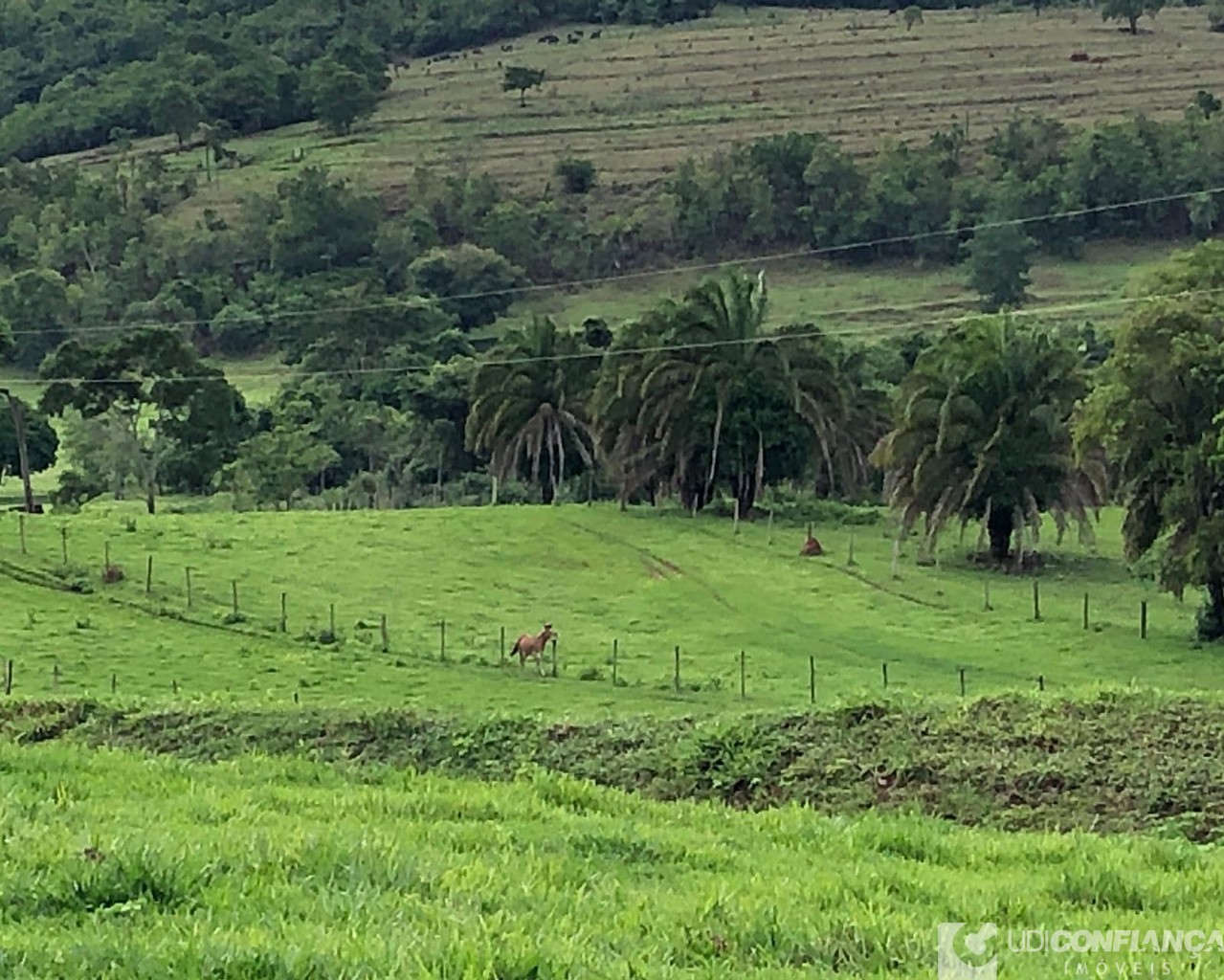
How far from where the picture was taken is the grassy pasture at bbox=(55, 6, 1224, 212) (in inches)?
5664

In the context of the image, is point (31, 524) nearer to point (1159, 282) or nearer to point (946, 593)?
point (946, 593)

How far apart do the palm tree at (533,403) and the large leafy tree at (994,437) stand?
1670 cm

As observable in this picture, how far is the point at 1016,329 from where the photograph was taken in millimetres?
46719

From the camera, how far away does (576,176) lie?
13738cm

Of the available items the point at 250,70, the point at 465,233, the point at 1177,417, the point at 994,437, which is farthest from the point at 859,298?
the point at 250,70

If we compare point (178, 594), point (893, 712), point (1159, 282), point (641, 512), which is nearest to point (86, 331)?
point (641, 512)

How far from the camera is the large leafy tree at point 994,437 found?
1789 inches

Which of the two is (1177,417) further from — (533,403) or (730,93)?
(730,93)

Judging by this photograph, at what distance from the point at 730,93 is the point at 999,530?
11832 centimetres

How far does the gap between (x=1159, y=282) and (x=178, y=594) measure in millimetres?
23306

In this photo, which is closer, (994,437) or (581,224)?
(994,437)

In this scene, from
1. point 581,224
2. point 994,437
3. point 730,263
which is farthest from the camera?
point 581,224

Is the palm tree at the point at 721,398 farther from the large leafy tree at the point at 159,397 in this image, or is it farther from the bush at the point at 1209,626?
the bush at the point at 1209,626

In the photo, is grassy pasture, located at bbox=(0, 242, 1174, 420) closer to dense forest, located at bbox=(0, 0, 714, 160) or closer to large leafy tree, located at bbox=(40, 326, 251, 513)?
large leafy tree, located at bbox=(40, 326, 251, 513)
